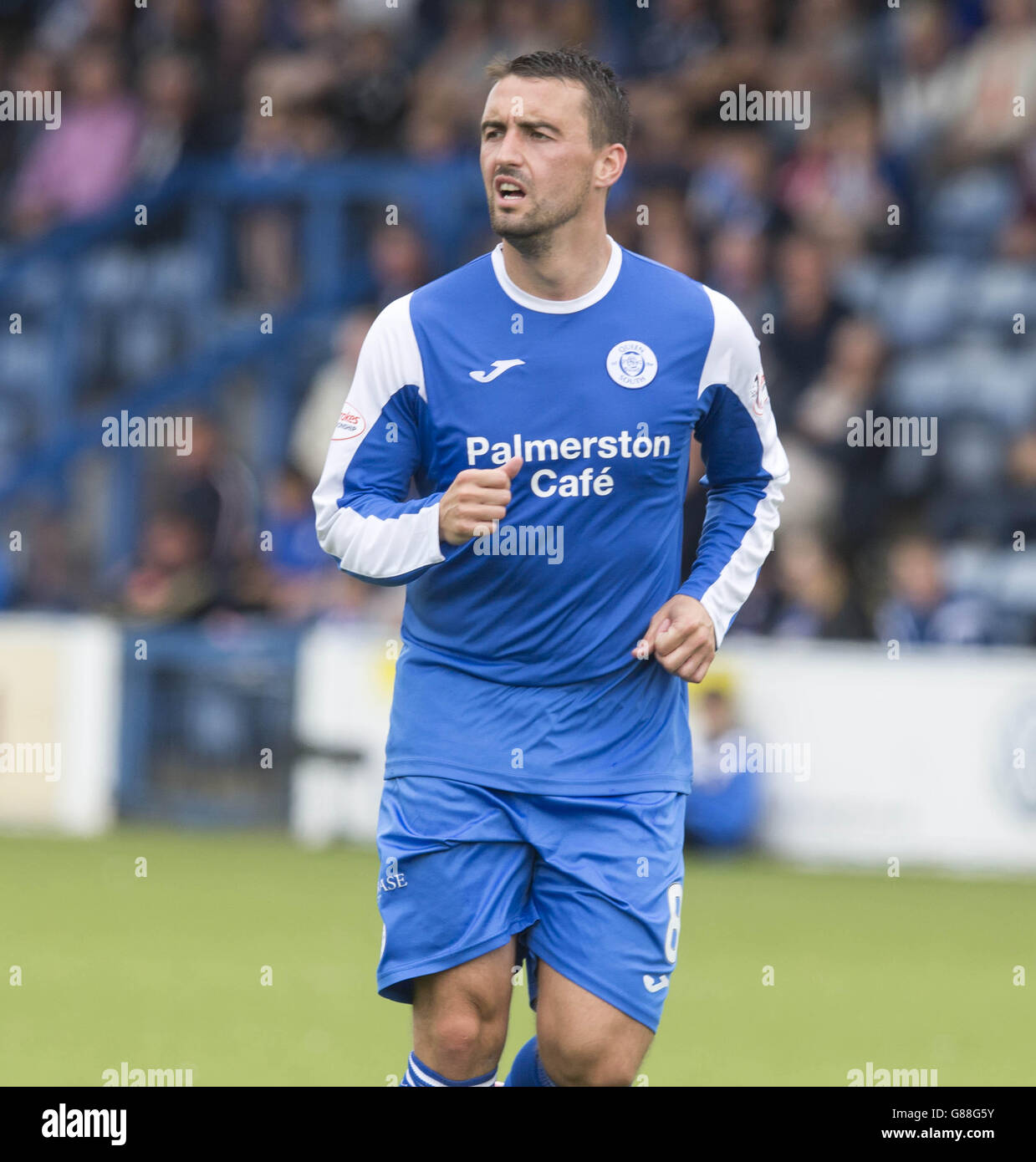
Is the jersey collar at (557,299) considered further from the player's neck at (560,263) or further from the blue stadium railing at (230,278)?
the blue stadium railing at (230,278)

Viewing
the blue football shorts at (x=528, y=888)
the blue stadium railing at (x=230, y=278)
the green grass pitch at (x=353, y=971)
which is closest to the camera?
the blue football shorts at (x=528, y=888)

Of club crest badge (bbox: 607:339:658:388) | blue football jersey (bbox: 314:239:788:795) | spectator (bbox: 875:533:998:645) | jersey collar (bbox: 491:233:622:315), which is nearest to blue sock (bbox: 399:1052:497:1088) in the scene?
blue football jersey (bbox: 314:239:788:795)

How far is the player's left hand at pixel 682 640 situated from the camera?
4785mm

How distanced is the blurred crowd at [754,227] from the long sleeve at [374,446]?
22.7 ft

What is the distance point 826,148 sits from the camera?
14180mm

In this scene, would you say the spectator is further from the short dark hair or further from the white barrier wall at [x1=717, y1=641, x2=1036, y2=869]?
the short dark hair

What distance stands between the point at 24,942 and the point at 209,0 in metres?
10.2

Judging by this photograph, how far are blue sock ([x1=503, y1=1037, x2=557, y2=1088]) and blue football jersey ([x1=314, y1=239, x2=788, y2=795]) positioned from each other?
2.18ft

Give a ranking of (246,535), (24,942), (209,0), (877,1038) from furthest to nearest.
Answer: (209,0) → (246,535) → (24,942) → (877,1038)

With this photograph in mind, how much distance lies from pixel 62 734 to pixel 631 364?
881 centimetres

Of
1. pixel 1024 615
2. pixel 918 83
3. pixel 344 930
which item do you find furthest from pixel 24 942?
pixel 918 83

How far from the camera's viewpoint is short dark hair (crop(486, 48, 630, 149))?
16.1ft

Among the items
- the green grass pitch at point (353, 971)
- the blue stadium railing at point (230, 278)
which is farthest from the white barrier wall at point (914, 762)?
the blue stadium railing at point (230, 278)
